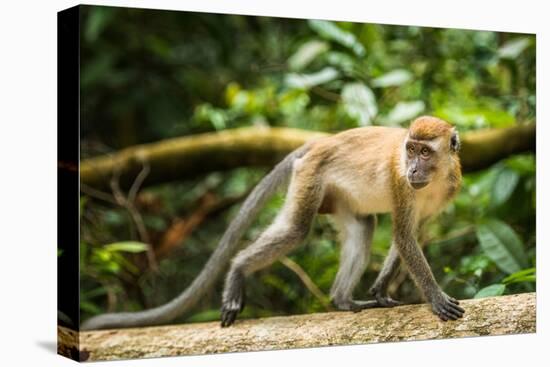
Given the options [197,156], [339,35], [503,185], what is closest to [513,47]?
[503,185]

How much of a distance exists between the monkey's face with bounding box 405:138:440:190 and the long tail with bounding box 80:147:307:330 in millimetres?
996

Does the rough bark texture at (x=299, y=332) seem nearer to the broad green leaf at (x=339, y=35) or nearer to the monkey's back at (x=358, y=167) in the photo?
the monkey's back at (x=358, y=167)

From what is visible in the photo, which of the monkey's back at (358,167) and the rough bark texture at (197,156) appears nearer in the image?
the monkey's back at (358,167)

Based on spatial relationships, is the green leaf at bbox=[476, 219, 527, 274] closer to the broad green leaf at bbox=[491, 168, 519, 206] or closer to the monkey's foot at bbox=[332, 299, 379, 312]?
the broad green leaf at bbox=[491, 168, 519, 206]

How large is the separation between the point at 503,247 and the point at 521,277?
0.40 meters

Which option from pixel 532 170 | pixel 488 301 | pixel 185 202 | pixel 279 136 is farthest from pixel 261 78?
pixel 488 301

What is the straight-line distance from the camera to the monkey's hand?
680 centimetres

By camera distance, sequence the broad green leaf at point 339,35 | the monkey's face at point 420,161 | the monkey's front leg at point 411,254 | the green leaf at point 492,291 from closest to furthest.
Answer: the monkey's face at point 420,161 → the monkey's front leg at point 411,254 → the green leaf at point 492,291 → the broad green leaf at point 339,35

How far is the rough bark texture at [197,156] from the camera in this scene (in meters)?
8.84

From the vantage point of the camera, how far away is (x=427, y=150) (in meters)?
6.56

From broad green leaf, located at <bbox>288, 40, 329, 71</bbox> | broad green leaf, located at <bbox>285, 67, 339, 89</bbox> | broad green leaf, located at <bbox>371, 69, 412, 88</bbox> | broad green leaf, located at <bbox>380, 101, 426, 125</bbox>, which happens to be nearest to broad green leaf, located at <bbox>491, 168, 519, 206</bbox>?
broad green leaf, located at <bbox>380, 101, 426, 125</bbox>

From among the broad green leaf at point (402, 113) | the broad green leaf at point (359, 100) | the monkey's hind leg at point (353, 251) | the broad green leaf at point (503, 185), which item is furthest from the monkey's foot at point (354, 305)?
the broad green leaf at point (503, 185)

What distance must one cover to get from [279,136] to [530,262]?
2.66 m

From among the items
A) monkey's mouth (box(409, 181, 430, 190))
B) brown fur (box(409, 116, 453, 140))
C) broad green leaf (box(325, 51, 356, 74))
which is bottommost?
monkey's mouth (box(409, 181, 430, 190))
